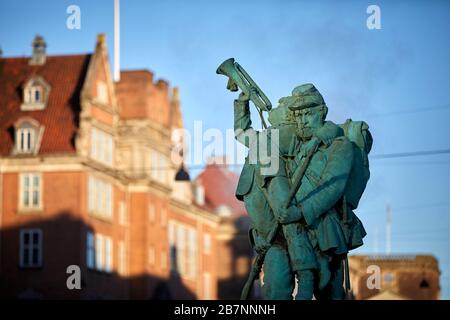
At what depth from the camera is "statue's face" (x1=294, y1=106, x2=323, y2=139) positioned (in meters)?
14.9

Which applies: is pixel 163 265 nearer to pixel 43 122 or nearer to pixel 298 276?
pixel 43 122

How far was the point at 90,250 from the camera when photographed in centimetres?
7669

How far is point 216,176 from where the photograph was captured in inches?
4889

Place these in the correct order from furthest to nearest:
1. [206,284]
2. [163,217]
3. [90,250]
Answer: [206,284]
[163,217]
[90,250]

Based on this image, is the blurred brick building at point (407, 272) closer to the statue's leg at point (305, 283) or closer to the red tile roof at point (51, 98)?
the red tile roof at point (51, 98)

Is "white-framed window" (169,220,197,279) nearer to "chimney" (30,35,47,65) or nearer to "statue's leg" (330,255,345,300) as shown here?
"chimney" (30,35,47,65)

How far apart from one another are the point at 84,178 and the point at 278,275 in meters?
62.0

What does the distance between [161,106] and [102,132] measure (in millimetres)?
10782

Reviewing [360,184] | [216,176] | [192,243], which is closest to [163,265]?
[192,243]

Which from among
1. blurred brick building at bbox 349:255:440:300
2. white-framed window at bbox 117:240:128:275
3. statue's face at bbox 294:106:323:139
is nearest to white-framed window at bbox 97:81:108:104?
white-framed window at bbox 117:240:128:275

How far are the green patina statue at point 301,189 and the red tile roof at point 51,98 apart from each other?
6175 centimetres

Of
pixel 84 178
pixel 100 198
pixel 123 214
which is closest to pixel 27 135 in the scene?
pixel 84 178

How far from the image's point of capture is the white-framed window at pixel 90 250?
7600 centimetres

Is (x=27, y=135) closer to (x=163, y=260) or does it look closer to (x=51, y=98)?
(x=51, y=98)
